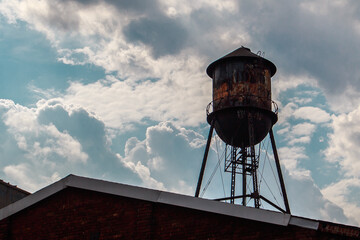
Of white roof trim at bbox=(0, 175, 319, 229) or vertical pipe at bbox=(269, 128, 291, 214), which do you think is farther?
vertical pipe at bbox=(269, 128, 291, 214)

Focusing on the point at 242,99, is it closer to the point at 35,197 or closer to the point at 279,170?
the point at 279,170

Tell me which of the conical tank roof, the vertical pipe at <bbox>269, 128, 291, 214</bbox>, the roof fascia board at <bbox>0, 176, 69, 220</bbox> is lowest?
the roof fascia board at <bbox>0, 176, 69, 220</bbox>

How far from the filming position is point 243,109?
22375mm

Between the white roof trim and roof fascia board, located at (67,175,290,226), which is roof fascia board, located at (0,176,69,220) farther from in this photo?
roof fascia board, located at (67,175,290,226)

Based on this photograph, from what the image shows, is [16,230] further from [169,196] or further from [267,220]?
[267,220]

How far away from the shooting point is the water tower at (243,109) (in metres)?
22.5

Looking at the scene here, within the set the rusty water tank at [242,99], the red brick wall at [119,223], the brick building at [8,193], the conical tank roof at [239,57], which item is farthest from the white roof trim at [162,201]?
the conical tank roof at [239,57]

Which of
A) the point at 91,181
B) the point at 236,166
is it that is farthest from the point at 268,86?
the point at 91,181

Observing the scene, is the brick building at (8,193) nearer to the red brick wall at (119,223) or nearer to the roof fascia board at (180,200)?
the red brick wall at (119,223)

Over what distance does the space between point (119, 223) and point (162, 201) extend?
1283mm

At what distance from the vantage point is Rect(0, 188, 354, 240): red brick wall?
10.8 meters

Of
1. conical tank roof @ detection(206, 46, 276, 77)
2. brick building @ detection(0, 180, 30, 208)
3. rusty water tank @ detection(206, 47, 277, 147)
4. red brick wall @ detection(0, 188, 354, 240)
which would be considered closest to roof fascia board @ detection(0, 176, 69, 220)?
red brick wall @ detection(0, 188, 354, 240)

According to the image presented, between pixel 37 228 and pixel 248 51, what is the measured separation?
14.6m

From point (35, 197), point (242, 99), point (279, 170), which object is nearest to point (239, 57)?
Answer: point (242, 99)
